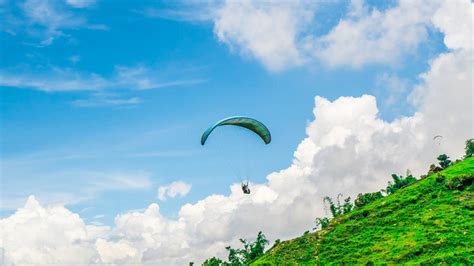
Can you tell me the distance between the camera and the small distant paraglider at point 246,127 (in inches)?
1497

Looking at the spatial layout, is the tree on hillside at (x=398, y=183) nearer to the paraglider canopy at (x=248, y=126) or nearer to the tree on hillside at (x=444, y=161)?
the tree on hillside at (x=444, y=161)

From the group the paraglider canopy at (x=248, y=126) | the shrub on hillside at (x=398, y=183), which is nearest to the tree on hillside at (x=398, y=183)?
the shrub on hillside at (x=398, y=183)

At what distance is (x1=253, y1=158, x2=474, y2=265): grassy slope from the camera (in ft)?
186

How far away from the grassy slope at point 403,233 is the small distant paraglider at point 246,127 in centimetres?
2354

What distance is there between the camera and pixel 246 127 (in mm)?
43156

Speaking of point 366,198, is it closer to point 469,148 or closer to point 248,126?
point 469,148

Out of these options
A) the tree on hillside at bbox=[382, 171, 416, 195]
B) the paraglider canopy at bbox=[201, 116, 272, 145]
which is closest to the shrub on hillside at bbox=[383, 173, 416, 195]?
the tree on hillside at bbox=[382, 171, 416, 195]

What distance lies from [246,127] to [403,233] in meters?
33.3

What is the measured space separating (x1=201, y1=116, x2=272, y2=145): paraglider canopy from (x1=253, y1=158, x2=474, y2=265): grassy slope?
23475 mm

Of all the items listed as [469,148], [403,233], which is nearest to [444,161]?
[469,148]

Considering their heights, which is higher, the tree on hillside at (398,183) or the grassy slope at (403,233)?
the tree on hillside at (398,183)

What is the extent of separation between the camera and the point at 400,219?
7088cm

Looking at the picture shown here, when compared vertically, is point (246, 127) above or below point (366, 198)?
below

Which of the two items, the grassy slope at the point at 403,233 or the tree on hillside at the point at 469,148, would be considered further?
the tree on hillside at the point at 469,148
